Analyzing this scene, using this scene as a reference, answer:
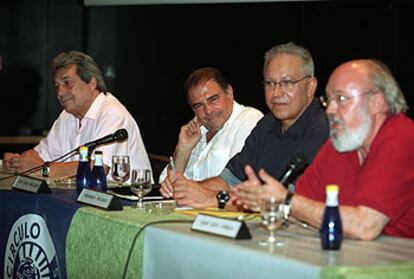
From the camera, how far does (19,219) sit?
12.8 feet

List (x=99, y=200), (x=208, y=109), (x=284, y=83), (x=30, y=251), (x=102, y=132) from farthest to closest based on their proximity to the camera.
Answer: (x=102, y=132) < (x=208, y=109) < (x=284, y=83) < (x=30, y=251) < (x=99, y=200)

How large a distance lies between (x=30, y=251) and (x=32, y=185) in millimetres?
345

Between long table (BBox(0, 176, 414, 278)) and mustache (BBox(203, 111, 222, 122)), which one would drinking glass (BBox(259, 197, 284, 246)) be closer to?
long table (BBox(0, 176, 414, 278))

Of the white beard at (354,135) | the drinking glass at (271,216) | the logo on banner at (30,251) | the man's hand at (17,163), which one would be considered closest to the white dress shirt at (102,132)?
the man's hand at (17,163)

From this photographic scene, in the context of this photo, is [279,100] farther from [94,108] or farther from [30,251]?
[94,108]

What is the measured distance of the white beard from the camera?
300 cm

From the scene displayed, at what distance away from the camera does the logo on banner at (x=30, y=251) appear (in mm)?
3668

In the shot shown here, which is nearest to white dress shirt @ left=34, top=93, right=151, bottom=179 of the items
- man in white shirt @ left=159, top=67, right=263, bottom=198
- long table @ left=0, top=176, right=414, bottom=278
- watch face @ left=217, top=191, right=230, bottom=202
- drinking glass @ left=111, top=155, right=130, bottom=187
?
man in white shirt @ left=159, top=67, right=263, bottom=198

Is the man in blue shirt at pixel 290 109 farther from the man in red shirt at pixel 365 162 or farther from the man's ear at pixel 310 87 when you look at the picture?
the man in red shirt at pixel 365 162

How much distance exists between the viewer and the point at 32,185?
13.0 feet

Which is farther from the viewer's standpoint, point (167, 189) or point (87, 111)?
point (87, 111)

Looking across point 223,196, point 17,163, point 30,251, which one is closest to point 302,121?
point 223,196

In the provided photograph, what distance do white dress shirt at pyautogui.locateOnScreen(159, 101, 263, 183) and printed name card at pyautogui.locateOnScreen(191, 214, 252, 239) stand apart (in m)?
1.59

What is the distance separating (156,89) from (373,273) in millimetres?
5212
